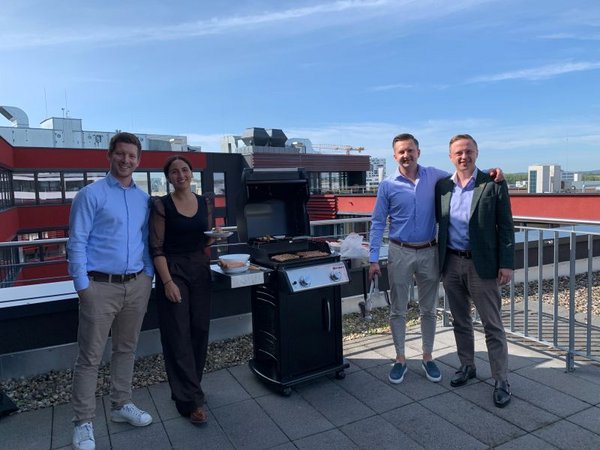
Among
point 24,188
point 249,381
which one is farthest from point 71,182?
point 249,381

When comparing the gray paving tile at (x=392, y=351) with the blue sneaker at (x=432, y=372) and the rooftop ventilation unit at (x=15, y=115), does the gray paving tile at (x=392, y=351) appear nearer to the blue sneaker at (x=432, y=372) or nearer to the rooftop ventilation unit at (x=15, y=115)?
the blue sneaker at (x=432, y=372)

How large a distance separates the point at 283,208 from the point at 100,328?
148 centimetres

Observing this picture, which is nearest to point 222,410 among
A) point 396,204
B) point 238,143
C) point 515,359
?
point 396,204

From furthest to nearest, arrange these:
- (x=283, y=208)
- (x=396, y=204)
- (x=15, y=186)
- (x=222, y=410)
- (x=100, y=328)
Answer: (x=15, y=186)
(x=283, y=208)
(x=396, y=204)
(x=222, y=410)
(x=100, y=328)

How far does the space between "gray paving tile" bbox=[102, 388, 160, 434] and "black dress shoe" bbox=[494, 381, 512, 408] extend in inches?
83.1

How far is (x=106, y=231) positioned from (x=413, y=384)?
2.26 m

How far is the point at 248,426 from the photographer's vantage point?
244 cm

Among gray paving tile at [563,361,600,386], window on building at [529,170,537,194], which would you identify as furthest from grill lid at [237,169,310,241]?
window on building at [529,170,537,194]

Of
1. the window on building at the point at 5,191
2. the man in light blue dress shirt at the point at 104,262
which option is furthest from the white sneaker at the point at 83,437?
the window on building at the point at 5,191

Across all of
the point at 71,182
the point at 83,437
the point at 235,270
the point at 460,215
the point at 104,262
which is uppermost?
the point at 71,182

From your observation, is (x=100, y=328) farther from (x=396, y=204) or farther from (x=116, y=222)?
(x=396, y=204)

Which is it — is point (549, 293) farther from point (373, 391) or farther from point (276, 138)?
point (276, 138)

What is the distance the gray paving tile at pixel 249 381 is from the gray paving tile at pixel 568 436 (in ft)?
5.50

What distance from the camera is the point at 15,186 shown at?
17.5m
